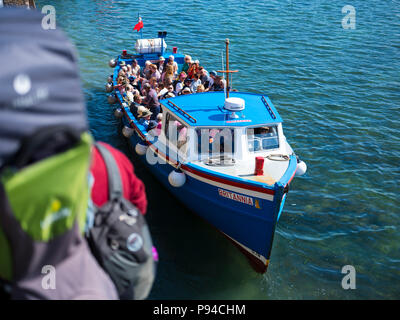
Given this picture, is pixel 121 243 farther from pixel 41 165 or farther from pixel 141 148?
pixel 141 148

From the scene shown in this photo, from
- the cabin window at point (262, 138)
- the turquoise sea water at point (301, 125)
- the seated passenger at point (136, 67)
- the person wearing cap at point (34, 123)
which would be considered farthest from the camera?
the seated passenger at point (136, 67)

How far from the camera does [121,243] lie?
1.98 m

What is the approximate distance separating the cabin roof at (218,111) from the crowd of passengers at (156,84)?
3.83 ft

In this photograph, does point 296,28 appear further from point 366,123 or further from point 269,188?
point 269,188

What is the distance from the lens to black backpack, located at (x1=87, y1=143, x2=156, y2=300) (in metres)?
1.95

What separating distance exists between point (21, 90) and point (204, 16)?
25.0 m

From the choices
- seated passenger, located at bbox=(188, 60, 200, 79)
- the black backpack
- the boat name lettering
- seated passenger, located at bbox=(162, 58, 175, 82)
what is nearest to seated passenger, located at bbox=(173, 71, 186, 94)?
seated passenger, located at bbox=(162, 58, 175, 82)

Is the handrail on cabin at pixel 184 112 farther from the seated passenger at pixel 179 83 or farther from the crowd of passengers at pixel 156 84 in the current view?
the seated passenger at pixel 179 83

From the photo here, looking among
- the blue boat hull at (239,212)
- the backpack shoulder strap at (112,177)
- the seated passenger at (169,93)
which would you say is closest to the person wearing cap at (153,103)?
the seated passenger at (169,93)

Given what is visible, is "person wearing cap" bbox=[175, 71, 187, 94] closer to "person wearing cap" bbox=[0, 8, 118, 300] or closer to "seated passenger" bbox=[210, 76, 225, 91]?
"seated passenger" bbox=[210, 76, 225, 91]

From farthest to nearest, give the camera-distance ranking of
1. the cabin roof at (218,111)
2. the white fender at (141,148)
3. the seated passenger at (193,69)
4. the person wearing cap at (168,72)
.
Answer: the seated passenger at (193,69) → the person wearing cap at (168,72) → the white fender at (141,148) → the cabin roof at (218,111)

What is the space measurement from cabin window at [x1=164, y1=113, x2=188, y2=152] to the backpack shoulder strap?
251 inches

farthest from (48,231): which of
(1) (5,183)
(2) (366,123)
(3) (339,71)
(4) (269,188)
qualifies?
(3) (339,71)

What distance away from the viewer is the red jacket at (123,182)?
2053 mm
